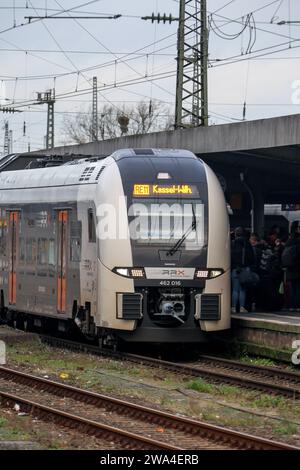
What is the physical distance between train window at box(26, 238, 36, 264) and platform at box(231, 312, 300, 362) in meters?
3.87

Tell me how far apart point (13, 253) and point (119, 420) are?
9538 millimetres

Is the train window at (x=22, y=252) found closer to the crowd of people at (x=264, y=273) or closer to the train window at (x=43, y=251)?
the train window at (x=43, y=251)

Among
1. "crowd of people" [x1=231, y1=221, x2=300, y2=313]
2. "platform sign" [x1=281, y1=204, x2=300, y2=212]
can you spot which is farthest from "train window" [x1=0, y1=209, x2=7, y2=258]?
"platform sign" [x1=281, y1=204, x2=300, y2=212]

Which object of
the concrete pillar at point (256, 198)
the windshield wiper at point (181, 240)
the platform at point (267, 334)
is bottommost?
the platform at point (267, 334)

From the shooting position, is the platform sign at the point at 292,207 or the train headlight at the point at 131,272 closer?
A: the train headlight at the point at 131,272

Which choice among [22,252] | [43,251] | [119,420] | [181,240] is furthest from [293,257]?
[119,420]

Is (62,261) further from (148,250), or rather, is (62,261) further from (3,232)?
(3,232)

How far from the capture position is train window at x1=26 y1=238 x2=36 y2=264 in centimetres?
1972

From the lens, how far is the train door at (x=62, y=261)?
60.1 feet

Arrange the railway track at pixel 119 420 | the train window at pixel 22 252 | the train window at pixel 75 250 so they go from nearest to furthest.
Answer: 1. the railway track at pixel 119 420
2. the train window at pixel 75 250
3. the train window at pixel 22 252

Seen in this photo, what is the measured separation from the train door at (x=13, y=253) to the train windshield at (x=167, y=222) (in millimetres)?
4559

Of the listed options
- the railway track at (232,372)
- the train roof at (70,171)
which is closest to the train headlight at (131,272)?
the railway track at (232,372)

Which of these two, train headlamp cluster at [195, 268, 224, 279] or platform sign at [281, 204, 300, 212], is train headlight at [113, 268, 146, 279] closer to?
train headlamp cluster at [195, 268, 224, 279]

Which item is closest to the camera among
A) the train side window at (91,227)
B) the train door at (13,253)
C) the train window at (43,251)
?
the train side window at (91,227)
